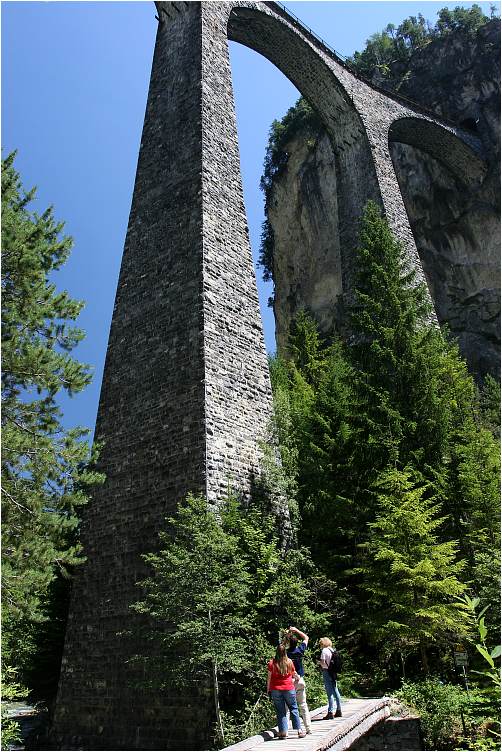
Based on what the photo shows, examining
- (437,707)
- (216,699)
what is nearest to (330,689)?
(216,699)

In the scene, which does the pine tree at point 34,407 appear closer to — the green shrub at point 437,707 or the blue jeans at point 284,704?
the blue jeans at point 284,704

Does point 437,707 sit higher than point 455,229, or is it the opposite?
point 455,229

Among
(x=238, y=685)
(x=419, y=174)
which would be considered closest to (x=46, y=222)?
(x=238, y=685)

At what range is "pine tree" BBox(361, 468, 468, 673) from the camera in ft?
35.6

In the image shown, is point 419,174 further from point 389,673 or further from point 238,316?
point 389,673

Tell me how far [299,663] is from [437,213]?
24232 millimetres

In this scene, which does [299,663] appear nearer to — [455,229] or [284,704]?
[284,704]

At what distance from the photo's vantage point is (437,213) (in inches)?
1131

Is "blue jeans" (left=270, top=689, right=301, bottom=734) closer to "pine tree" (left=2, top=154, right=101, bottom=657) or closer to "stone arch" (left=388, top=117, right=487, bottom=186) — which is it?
"pine tree" (left=2, top=154, right=101, bottom=657)

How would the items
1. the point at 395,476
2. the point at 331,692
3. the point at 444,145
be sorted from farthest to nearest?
the point at 444,145 < the point at 395,476 < the point at 331,692

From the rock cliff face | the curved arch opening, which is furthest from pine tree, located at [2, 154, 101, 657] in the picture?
the rock cliff face

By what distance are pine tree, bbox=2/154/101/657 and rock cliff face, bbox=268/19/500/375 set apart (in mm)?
19130

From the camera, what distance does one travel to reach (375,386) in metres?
15.8

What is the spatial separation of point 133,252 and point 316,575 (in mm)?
8378
